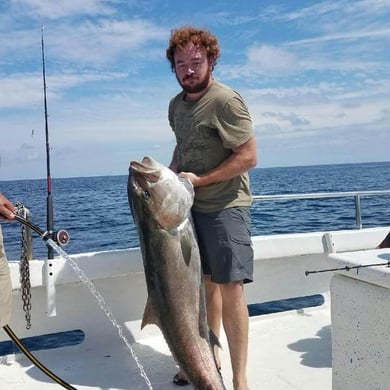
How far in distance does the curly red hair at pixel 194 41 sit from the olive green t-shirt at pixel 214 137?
0.22 m

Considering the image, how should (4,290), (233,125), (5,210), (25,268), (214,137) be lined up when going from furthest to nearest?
1. (25,268)
2. (214,137)
3. (233,125)
4. (4,290)
5. (5,210)

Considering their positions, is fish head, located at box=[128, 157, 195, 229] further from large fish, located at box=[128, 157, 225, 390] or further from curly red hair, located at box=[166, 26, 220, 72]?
curly red hair, located at box=[166, 26, 220, 72]

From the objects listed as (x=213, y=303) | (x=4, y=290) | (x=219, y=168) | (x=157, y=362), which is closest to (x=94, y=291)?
(x=157, y=362)

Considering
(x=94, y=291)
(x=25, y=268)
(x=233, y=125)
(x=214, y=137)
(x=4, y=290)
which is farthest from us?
(x=94, y=291)

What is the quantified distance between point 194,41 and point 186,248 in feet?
4.34

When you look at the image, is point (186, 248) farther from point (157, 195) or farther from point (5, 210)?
point (5, 210)

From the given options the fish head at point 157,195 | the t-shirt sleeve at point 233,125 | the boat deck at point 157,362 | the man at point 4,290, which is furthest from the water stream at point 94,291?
the t-shirt sleeve at point 233,125

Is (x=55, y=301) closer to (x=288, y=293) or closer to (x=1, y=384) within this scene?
(x=1, y=384)

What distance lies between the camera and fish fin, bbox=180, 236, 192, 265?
284cm

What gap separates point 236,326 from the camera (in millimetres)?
3176

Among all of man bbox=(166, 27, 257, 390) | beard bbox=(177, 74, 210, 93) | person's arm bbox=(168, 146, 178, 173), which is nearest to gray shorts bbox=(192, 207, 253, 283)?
man bbox=(166, 27, 257, 390)

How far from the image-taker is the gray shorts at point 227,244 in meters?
3.13

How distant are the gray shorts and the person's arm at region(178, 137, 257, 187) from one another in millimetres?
234

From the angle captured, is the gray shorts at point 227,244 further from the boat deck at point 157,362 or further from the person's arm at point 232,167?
the boat deck at point 157,362
